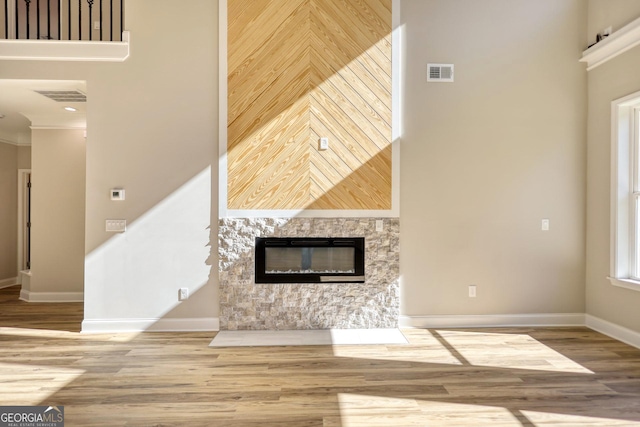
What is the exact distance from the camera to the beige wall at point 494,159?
4.28 metres

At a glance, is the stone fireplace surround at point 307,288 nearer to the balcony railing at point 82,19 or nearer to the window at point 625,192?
the window at point 625,192

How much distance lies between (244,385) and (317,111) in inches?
108

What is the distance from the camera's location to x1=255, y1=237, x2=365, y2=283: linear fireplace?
165 inches

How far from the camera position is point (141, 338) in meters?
3.91

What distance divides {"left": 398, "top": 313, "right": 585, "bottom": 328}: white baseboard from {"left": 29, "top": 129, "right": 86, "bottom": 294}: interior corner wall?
4666mm

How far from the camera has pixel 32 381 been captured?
290 cm

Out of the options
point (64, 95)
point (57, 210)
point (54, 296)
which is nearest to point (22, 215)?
point (57, 210)

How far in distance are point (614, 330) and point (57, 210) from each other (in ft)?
22.9

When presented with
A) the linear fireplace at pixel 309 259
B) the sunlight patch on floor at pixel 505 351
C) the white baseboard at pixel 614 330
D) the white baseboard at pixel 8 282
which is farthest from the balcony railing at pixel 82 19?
the white baseboard at pixel 614 330

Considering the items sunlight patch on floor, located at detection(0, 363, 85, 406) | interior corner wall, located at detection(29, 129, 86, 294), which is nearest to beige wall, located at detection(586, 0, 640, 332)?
sunlight patch on floor, located at detection(0, 363, 85, 406)

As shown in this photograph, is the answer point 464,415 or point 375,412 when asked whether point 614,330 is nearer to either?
point 464,415

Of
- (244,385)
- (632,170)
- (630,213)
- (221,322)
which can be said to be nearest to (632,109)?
(632,170)

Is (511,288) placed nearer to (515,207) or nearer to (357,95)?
(515,207)

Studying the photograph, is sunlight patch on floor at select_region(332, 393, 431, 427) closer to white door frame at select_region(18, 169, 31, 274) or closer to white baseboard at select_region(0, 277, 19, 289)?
white baseboard at select_region(0, 277, 19, 289)
